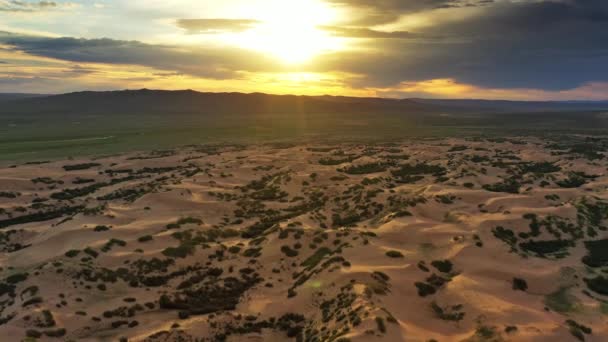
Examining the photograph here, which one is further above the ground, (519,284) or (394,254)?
(394,254)

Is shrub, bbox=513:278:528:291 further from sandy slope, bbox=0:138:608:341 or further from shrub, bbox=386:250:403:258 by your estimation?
shrub, bbox=386:250:403:258

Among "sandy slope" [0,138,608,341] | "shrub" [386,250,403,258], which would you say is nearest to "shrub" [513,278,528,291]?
"sandy slope" [0,138,608,341]

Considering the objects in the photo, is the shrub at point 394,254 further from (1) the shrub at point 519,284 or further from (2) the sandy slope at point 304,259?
(1) the shrub at point 519,284

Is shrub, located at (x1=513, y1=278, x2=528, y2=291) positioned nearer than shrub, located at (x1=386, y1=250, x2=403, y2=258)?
Yes

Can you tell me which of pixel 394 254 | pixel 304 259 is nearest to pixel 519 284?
pixel 394 254

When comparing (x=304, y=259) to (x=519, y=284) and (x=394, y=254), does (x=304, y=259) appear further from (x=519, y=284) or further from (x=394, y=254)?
(x=519, y=284)

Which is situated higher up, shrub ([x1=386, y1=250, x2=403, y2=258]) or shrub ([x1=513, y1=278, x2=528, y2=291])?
shrub ([x1=386, y1=250, x2=403, y2=258])

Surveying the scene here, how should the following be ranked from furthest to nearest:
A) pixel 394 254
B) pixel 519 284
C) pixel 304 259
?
pixel 304 259 < pixel 394 254 < pixel 519 284

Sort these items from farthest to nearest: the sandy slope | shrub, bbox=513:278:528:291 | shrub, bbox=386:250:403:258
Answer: shrub, bbox=386:250:403:258 → shrub, bbox=513:278:528:291 → the sandy slope

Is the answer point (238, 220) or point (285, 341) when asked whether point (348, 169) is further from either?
point (285, 341)

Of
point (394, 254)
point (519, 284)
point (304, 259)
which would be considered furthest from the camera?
point (304, 259)

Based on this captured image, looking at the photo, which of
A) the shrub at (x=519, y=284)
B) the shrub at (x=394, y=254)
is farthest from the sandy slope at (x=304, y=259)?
the shrub at (x=394, y=254)
